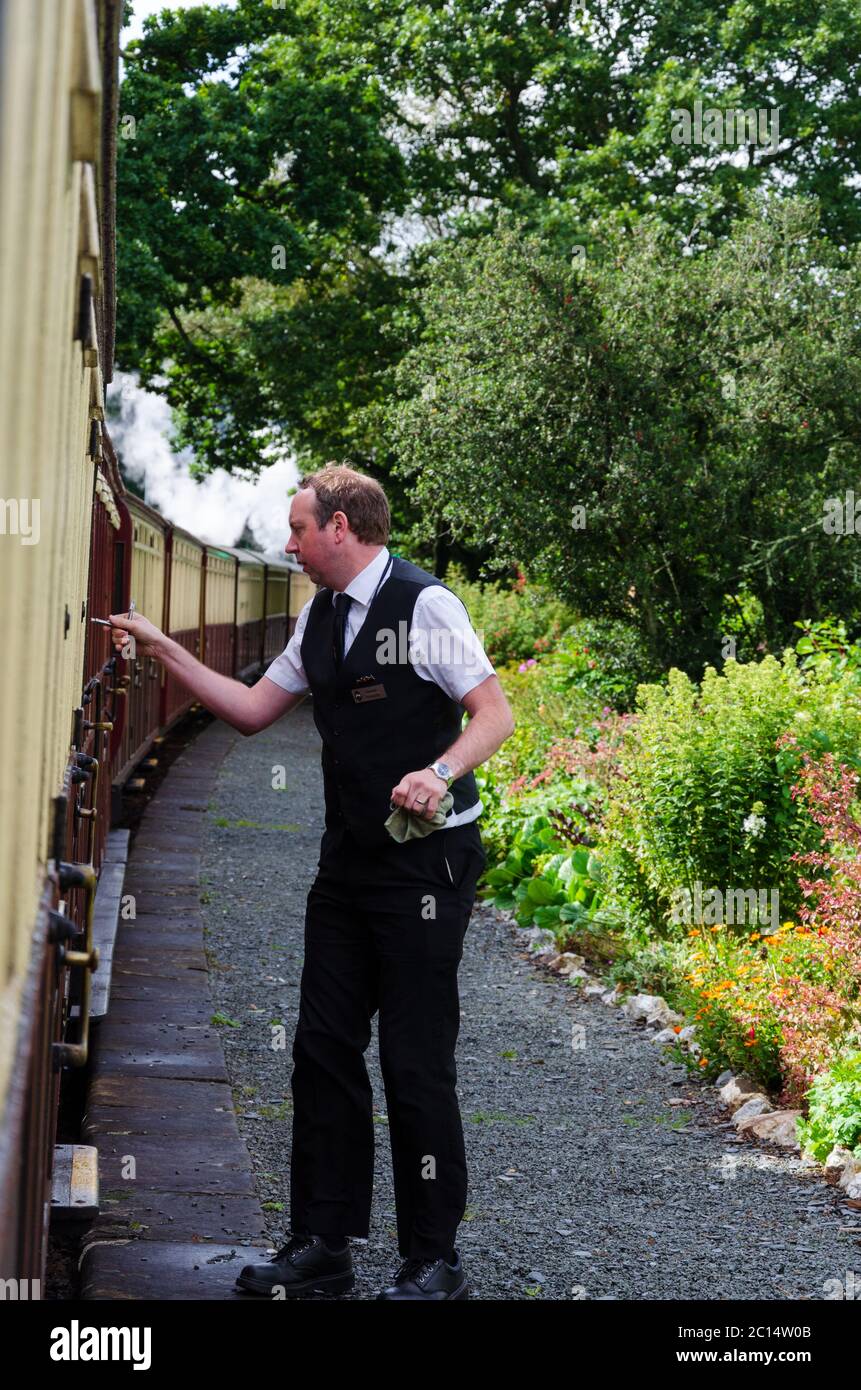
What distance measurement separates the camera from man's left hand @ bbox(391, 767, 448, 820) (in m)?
3.42

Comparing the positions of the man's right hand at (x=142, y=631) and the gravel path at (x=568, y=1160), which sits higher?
the man's right hand at (x=142, y=631)

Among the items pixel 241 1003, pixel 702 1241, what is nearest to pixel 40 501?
pixel 702 1241

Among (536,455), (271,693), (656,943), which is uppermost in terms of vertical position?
(536,455)

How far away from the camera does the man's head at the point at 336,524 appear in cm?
370

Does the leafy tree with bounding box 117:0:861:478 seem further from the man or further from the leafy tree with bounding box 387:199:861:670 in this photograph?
the man

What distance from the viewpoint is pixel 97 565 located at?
588 cm

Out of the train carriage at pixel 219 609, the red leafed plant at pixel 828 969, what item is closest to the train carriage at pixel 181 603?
the train carriage at pixel 219 609

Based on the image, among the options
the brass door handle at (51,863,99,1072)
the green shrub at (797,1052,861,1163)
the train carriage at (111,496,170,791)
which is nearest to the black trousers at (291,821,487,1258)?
the brass door handle at (51,863,99,1072)

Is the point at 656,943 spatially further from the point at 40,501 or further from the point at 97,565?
the point at 40,501

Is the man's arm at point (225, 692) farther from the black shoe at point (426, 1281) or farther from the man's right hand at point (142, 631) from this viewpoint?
the black shoe at point (426, 1281)

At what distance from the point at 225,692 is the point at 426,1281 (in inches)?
60.2

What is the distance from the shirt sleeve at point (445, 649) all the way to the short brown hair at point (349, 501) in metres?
0.22

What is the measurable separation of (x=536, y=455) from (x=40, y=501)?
38.4 ft

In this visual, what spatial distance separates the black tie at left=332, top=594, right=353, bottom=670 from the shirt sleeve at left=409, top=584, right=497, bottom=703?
191 millimetres
